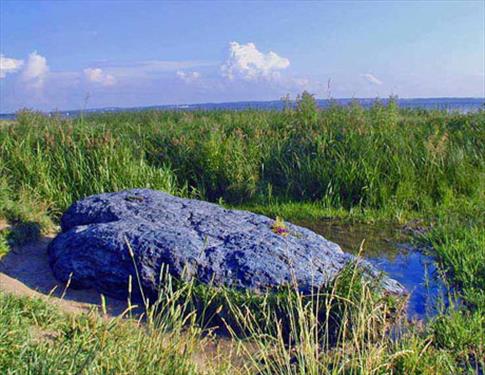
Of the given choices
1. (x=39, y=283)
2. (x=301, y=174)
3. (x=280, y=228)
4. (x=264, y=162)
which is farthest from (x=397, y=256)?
(x=39, y=283)

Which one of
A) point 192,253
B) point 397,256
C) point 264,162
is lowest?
point 397,256

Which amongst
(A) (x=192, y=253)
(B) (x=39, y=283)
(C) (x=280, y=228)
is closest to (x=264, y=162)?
(C) (x=280, y=228)

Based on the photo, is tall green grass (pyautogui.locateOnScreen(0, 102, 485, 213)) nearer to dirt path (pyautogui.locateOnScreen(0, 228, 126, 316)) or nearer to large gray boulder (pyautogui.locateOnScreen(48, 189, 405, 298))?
dirt path (pyautogui.locateOnScreen(0, 228, 126, 316))

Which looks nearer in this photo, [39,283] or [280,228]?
[39,283]

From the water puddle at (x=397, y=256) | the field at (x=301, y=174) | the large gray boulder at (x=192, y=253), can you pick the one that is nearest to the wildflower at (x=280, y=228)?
the large gray boulder at (x=192, y=253)

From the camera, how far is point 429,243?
19.3 ft

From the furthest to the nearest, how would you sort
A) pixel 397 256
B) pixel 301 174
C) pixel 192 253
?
pixel 301 174 < pixel 397 256 < pixel 192 253

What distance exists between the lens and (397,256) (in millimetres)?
5680

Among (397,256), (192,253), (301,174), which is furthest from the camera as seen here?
(301,174)

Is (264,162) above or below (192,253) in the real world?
above

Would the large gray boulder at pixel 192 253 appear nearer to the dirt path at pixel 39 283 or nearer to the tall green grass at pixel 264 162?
the dirt path at pixel 39 283

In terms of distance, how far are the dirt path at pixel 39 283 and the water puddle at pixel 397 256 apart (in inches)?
100

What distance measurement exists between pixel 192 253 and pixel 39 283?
59.0 inches

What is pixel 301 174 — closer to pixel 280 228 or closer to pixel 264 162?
pixel 264 162
